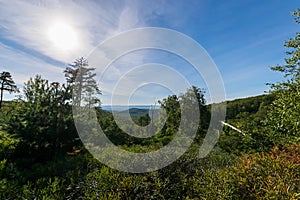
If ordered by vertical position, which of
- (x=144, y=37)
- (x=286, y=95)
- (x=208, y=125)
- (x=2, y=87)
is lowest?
(x=208, y=125)

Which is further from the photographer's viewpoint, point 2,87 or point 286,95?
Result: point 2,87

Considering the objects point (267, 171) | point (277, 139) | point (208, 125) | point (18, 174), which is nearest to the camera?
point (267, 171)

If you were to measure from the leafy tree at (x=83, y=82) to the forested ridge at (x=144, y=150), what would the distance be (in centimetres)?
16

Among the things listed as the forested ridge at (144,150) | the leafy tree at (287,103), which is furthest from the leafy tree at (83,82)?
the leafy tree at (287,103)

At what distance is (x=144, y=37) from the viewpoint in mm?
4547

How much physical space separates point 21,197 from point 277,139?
5677 millimetres

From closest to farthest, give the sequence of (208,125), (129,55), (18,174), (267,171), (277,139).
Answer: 1. (267,171)
2. (18,174)
3. (129,55)
4. (277,139)
5. (208,125)

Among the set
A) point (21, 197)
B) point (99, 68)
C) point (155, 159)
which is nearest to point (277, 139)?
point (155, 159)

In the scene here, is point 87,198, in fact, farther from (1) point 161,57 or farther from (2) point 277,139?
(2) point 277,139

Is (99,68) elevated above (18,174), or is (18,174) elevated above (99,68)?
(99,68)

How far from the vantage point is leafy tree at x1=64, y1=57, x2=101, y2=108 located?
724 cm

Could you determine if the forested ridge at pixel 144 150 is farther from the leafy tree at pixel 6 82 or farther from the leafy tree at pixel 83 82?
the leafy tree at pixel 6 82

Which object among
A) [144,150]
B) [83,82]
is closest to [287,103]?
[144,150]

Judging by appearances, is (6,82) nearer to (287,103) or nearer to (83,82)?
(83,82)
